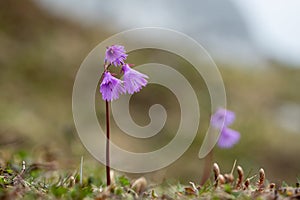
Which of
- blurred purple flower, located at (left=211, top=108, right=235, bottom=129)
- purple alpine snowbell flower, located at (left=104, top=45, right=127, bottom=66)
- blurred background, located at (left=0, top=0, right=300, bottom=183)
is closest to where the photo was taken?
purple alpine snowbell flower, located at (left=104, top=45, right=127, bottom=66)

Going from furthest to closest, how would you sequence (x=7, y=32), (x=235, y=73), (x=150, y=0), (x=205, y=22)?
(x=205, y=22)
(x=150, y=0)
(x=235, y=73)
(x=7, y=32)

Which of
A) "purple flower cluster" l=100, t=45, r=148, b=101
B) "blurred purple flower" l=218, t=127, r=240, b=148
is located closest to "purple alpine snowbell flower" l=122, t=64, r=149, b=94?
"purple flower cluster" l=100, t=45, r=148, b=101

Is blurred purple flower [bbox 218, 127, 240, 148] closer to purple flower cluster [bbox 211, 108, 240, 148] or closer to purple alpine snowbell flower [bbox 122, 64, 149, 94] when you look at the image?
purple flower cluster [bbox 211, 108, 240, 148]

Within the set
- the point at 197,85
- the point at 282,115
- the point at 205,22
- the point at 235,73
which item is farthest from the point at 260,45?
the point at 197,85

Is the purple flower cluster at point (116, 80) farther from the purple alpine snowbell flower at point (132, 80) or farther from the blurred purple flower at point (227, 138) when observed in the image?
the blurred purple flower at point (227, 138)

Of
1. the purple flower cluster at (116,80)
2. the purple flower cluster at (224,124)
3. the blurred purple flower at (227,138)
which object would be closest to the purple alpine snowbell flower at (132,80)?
the purple flower cluster at (116,80)

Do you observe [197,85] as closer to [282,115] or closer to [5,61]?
[282,115]

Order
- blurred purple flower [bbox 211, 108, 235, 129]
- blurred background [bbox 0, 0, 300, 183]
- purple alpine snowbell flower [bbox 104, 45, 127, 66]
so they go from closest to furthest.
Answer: purple alpine snowbell flower [bbox 104, 45, 127, 66], blurred purple flower [bbox 211, 108, 235, 129], blurred background [bbox 0, 0, 300, 183]

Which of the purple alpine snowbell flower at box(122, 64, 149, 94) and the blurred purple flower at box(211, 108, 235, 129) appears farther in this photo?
the blurred purple flower at box(211, 108, 235, 129)
